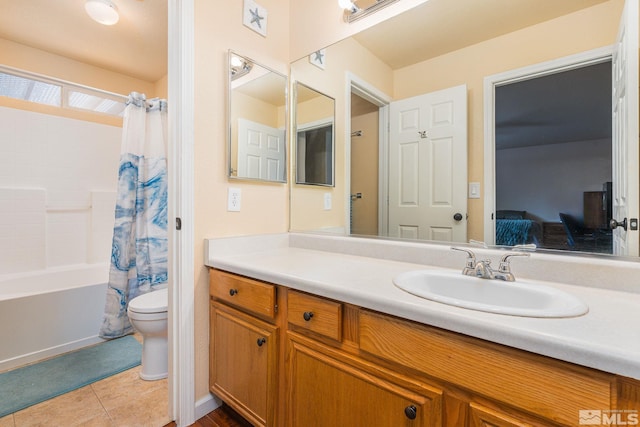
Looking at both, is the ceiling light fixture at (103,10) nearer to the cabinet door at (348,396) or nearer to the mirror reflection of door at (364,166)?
the mirror reflection of door at (364,166)

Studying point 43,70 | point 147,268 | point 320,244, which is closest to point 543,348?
point 320,244

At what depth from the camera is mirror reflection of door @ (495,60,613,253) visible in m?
Answer: 0.96

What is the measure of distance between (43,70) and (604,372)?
4.18m

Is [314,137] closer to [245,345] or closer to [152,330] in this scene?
[245,345]

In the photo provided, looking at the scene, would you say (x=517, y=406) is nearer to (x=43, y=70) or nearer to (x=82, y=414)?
(x=82, y=414)

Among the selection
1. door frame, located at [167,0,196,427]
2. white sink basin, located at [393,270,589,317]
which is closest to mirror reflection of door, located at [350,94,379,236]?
white sink basin, located at [393,270,589,317]

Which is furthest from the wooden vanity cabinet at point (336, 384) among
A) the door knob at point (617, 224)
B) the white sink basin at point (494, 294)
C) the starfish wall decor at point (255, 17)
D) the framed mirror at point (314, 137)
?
the starfish wall decor at point (255, 17)

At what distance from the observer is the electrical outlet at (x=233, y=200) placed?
1.50 metres

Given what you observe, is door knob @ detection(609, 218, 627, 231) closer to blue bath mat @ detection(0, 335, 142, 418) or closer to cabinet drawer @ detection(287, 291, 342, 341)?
cabinet drawer @ detection(287, 291, 342, 341)

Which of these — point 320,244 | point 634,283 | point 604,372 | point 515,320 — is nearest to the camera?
point 604,372

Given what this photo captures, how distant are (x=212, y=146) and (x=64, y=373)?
1.66 meters

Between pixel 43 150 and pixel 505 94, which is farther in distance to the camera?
pixel 43 150

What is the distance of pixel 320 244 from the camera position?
1640 millimetres

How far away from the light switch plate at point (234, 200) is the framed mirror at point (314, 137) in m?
0.43
